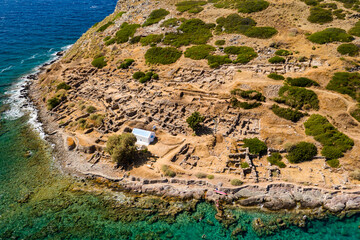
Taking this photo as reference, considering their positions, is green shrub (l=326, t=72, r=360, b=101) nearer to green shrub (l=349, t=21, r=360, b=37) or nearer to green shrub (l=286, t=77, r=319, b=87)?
green shrub (l=286, t=77, r=319, b=87)

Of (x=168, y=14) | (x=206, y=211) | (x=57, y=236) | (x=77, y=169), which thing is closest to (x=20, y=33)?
(x=168, y=14)

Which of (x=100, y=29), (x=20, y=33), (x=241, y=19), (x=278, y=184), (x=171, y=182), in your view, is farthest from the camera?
(x=20, y=33)

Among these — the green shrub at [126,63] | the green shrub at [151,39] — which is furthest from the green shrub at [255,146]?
the green shrub at [151,39]

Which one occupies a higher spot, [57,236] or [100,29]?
[100,29]

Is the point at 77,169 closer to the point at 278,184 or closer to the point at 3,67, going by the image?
the point at 278,184

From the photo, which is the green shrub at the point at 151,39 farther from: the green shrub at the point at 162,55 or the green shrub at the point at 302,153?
the green shrub at the point at 302,153
